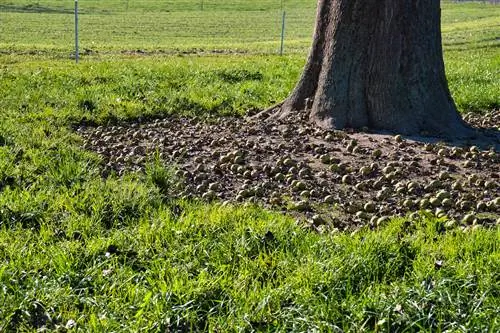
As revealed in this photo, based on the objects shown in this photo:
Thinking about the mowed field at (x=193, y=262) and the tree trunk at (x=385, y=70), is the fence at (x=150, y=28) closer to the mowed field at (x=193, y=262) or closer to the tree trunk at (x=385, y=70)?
the tree trunk at (x=385, y=70)

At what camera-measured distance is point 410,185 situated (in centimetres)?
668

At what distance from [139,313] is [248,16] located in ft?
177

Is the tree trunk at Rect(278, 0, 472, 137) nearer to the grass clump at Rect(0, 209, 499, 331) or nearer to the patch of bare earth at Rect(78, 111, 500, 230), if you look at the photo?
the patch of bare earth at Rect(78, 111, 500, 230)

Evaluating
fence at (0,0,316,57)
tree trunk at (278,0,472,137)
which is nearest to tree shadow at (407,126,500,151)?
tree trunk at (278,0,472,137)

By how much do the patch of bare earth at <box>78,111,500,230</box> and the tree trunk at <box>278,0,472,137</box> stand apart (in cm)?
42

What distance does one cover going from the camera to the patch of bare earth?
623 cm

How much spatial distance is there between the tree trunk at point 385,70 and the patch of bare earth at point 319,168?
0.42 metres

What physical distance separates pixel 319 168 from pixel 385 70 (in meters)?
2.08

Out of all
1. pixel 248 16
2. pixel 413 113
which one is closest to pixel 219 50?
pixel 413 113

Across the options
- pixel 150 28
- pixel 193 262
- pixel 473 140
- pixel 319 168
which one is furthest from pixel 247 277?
pixel 150 28

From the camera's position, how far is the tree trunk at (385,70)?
8.68 m

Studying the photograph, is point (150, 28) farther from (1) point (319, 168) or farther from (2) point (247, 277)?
(2) point (247, 277)

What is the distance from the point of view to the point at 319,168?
24.9ft

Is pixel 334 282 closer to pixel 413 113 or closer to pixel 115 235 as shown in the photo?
pixel 115 235
